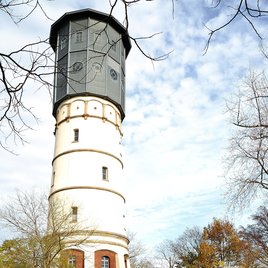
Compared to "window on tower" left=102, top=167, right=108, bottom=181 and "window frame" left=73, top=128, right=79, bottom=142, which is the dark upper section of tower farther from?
"window on tower" left=102, top=167, right=108, bottom=181

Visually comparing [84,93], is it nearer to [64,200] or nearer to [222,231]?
[64,200]

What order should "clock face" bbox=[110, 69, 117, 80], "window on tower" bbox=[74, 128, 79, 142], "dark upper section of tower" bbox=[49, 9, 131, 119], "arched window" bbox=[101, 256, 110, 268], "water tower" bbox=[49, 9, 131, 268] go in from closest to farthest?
1. "arched window" bbox=[101, 256, 110, 268]
2. "water tower" bbox=[49, 9, 131, 268]
3. "window on tower" bbox=[74, 128, 79, 142]
4. "dark upper section of tower" bbox=[49, 9, 131, 119]
5. "clock face" bbox=[110, 69, 117, 80]

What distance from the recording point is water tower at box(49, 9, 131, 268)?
19.0m

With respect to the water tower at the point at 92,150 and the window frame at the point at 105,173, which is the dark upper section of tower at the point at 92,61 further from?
the window frame at the point at 105,173

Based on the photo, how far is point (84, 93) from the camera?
22109mm

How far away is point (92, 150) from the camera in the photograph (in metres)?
20.8

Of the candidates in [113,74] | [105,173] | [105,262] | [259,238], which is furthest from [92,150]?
[259,238]

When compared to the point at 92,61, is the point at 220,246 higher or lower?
lower

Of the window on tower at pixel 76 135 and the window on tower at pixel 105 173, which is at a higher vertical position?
the window on tower at pixel 76 135

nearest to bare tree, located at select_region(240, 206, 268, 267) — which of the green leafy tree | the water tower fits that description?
the green leafy tree

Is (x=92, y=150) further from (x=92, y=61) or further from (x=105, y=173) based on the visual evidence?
(x=92, y=61)

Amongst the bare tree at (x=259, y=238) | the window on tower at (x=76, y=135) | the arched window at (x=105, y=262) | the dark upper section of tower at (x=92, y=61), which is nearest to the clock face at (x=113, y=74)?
the dark upper section of tower at (x=92, y=61)

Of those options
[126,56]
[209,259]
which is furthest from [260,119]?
[209,259]

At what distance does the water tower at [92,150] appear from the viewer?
19.0 m
